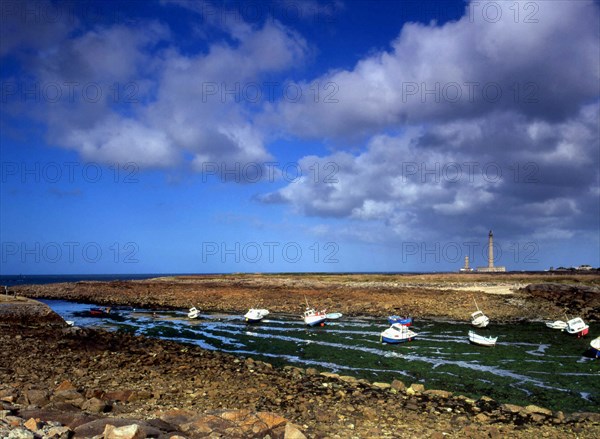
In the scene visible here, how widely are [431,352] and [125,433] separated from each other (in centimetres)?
2801

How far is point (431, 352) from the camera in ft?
113

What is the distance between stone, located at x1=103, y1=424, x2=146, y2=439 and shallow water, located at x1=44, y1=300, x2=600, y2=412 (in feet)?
55.8

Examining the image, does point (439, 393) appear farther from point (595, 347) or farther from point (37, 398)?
point (595, 347)

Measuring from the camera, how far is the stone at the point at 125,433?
11.6 metres

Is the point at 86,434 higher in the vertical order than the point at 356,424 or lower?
higher

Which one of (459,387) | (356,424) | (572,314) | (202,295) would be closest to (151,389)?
(356,424)

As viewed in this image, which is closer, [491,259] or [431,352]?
[431,352]

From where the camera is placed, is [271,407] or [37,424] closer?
[37,424]

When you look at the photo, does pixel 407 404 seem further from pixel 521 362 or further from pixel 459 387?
pixel 521 362

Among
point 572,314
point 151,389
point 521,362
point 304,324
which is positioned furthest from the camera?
point 572,314

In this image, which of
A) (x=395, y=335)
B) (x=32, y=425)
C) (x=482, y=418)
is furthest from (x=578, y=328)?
(x=32, y=425)

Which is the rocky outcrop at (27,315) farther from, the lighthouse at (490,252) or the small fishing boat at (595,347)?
the lighthouse at (490,252)

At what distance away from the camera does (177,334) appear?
145 feet

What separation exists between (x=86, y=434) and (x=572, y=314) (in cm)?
6446
